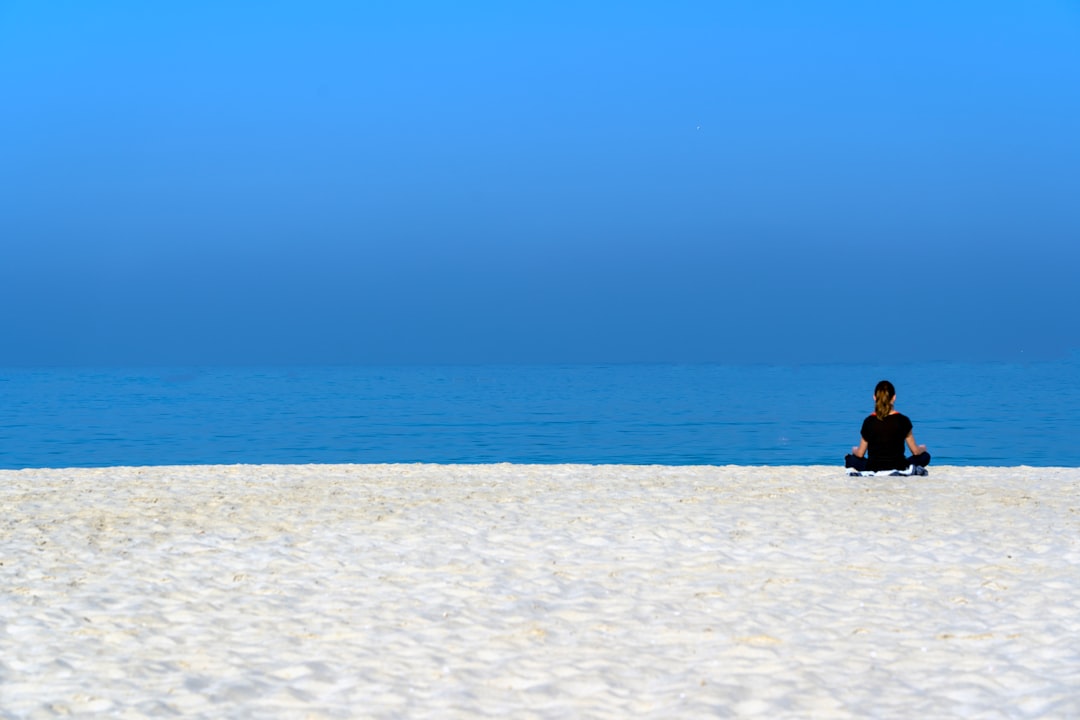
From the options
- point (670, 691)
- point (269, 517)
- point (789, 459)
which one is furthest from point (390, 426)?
point (670, 691)

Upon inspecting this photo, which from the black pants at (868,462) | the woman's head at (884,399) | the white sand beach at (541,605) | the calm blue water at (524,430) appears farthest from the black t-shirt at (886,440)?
the calm blue water at (524,430)

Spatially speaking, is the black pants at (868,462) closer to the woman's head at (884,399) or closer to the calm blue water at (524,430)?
the woman's head at (884,399)

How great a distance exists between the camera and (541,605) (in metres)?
8.61

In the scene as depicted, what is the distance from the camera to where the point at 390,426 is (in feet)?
152

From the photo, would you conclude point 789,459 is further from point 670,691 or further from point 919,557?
point 670,691

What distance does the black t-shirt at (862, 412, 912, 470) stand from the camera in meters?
16.4

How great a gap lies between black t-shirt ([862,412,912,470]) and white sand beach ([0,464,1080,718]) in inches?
71.0

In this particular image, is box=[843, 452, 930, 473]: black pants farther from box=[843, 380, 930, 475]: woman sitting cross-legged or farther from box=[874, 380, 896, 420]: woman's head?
box=[874, 380, 896, 420]: woman's head

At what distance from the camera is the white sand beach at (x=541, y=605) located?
21.2ft

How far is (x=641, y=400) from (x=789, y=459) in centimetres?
3620

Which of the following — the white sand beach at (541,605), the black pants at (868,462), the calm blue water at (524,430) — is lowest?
the calm blue water at (524,430)

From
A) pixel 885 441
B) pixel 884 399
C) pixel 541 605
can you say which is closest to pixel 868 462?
pixel 885 441

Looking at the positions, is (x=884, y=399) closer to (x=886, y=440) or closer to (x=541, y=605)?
(x=886, y=440)

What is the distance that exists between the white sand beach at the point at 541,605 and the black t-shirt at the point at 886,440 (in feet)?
5.92
